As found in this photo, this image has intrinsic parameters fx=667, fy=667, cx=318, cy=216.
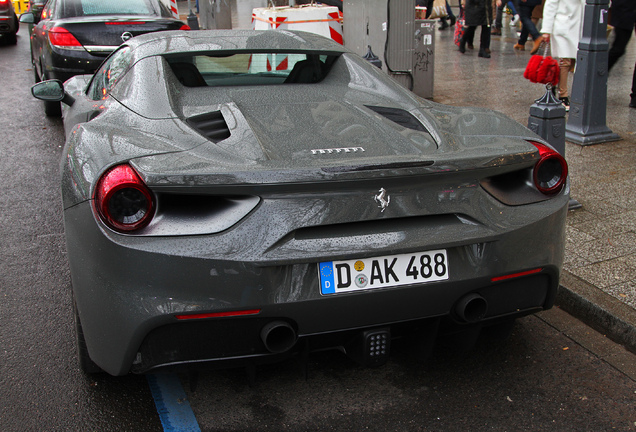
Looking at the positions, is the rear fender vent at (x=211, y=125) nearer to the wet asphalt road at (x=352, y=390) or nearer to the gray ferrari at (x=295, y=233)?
the gray ferrari at (x=295, y=233)

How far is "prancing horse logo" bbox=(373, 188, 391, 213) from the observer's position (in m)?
2.45

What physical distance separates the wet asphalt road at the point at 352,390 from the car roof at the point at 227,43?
157 centimetres

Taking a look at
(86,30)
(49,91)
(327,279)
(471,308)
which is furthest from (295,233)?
(86,30)

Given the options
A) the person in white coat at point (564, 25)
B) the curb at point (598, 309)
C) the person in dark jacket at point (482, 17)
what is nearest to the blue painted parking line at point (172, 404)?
the curb at point (598, 309)

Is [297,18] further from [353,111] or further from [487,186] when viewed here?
[487,186]

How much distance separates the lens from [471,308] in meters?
2.64

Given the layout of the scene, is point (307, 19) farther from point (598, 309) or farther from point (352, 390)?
point (352, 390)

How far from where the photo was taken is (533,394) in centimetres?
295

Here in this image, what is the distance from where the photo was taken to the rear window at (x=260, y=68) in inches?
150

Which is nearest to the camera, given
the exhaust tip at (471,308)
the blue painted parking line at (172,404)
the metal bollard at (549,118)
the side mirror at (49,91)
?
the exhaust tip at (471,308)

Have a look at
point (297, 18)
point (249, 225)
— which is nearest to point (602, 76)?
point (297, 18)

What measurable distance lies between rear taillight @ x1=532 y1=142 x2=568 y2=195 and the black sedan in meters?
6.19

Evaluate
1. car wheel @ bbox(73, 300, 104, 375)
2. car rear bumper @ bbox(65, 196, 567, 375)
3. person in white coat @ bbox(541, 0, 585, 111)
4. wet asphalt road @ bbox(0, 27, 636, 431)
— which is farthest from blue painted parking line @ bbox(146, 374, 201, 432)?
person in white coat @ bbox(541, 0, 585, 111)

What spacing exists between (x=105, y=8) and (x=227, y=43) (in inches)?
230
